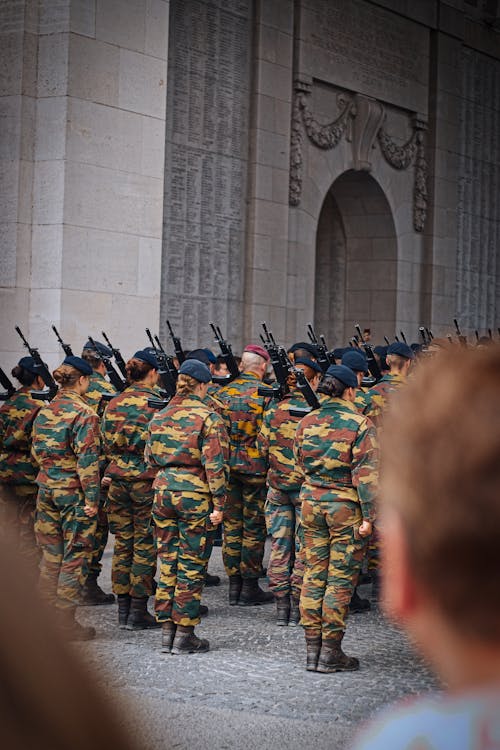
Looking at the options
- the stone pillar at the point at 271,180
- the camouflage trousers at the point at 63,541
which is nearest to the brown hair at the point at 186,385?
the camouflage trousers at the point at 63,541

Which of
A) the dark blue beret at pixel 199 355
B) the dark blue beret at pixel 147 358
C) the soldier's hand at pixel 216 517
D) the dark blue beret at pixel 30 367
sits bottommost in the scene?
the soldier's hand at pixel 216 517

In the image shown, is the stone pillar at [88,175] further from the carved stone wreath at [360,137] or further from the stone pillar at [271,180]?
the carved stone wreath at [360,137]

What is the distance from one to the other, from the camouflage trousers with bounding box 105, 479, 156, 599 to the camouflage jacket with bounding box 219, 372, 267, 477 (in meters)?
1.10

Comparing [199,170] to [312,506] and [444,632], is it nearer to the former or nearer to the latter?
[312,506]

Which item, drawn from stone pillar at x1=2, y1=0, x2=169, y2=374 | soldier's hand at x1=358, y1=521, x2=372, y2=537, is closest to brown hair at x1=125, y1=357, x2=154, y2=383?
soldier's hand at x1=358, y1=521, x2=372, y2=537

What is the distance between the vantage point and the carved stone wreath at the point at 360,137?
16.5 metres

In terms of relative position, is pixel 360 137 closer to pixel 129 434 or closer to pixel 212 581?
pixel 212 581

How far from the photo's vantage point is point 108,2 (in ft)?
39.0

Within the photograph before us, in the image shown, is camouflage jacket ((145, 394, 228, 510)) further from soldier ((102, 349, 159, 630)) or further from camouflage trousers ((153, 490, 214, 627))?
soldier ((102, 349, 159, 630))

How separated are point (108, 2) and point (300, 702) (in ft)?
26.5

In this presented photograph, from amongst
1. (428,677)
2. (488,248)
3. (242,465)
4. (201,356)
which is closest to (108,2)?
(201,356)

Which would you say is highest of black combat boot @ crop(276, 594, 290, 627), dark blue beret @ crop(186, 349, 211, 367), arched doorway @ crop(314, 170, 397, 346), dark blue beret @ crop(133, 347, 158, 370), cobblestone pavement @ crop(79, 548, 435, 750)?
arched doorway @ crop(314, 170, 397, 346)

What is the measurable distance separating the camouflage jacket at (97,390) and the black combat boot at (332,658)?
3180mm

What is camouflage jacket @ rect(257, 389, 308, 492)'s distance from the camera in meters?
7.93
